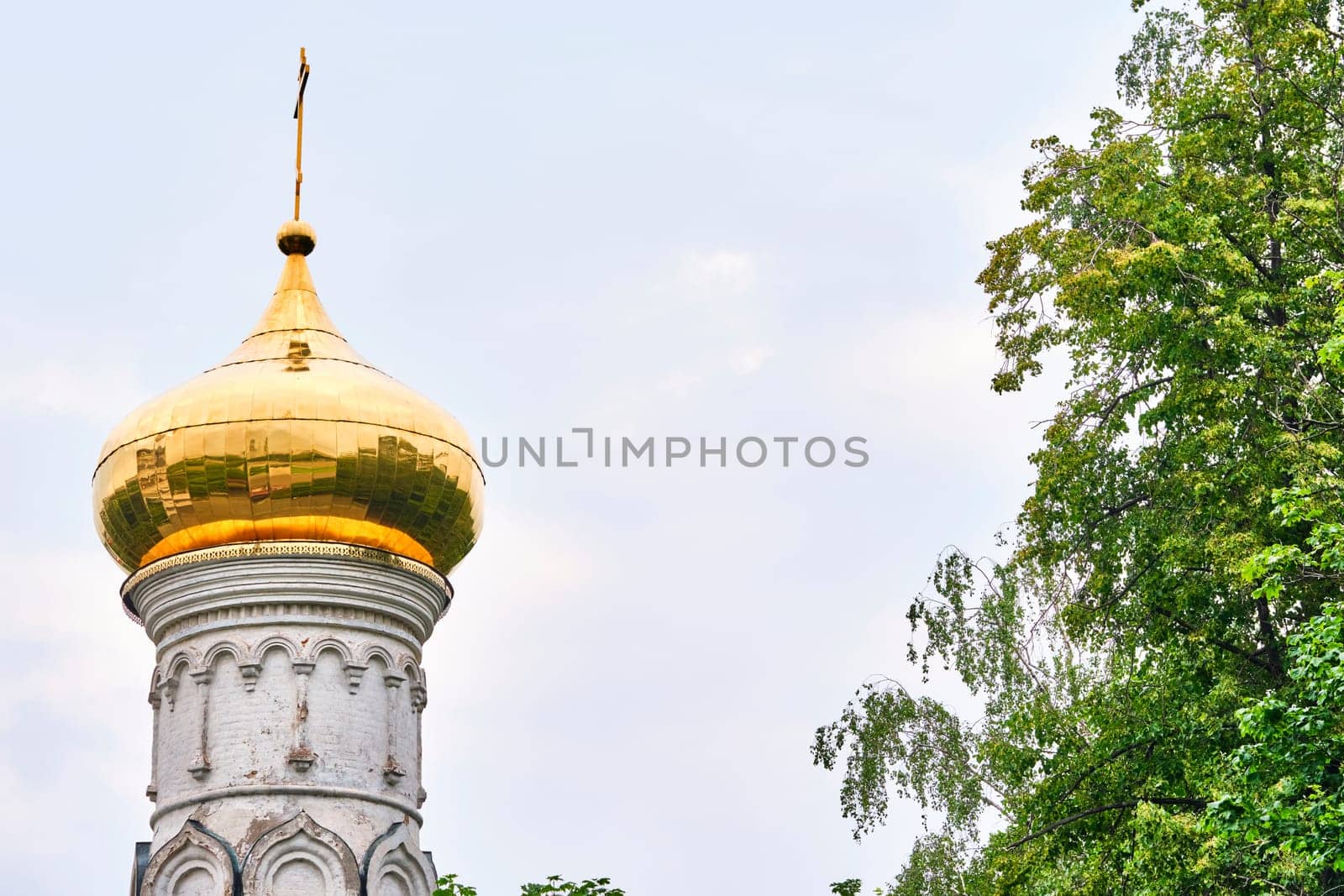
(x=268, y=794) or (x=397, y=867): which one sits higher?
(x=268, y=794)

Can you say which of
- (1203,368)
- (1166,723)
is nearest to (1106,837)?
(1166,723)

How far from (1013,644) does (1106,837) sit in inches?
255

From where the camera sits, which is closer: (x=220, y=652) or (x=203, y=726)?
(x=203, y=726)

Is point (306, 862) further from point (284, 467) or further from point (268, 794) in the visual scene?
point (284, 467)

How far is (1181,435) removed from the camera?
671 inches

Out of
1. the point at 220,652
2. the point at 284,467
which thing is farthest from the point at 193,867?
the point at 284,467

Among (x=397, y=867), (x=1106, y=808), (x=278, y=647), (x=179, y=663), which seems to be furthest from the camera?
(x=179, y=663)

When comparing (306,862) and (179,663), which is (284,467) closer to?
(179,663)

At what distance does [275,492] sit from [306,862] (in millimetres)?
3146

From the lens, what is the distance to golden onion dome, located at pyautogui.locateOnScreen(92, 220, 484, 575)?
61.2 ft

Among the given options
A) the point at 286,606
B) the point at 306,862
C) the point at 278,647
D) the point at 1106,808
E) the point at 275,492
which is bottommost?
the point at 1106,808

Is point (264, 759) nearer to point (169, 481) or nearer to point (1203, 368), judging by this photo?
point (169, 481)

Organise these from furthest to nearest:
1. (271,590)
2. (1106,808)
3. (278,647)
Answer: (271,590)
(278,647)
(1106,808)

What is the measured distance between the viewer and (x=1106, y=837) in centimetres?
1608
